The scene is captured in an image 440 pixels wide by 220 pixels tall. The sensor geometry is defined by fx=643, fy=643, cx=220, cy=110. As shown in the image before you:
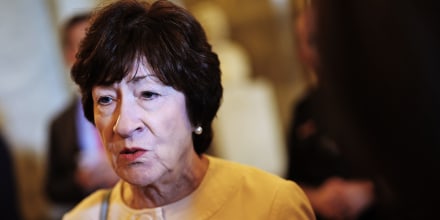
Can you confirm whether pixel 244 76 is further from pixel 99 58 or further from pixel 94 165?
pixel 99 58

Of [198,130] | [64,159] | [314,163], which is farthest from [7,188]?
[198,130]

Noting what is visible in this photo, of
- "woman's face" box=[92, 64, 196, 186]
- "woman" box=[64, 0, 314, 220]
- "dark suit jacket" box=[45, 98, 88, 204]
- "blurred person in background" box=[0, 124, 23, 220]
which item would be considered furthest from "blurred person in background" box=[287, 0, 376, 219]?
"blurred person in background" box=[0, 124, 23, 220]

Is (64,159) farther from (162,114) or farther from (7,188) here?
(162,114)

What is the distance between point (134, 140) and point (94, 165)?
130 cm

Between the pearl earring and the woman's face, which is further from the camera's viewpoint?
the pearl earring

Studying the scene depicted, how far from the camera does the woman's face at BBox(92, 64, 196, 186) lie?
4.41 feet

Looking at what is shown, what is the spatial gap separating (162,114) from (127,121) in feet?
0.26

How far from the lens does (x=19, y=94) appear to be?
13.1 ft

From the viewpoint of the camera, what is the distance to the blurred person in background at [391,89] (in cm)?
68

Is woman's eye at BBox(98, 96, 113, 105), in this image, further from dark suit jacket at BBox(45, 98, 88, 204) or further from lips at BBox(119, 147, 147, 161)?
dark suit jacket at BBox(45, 98, 88, 204)

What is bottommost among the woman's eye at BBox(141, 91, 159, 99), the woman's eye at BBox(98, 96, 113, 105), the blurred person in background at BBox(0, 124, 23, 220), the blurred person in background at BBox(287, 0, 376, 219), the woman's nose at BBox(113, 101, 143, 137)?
the blurred person in background at BBox(0, 124, 23, 220)

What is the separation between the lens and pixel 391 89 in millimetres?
692

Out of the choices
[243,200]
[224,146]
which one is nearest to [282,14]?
[224,146]

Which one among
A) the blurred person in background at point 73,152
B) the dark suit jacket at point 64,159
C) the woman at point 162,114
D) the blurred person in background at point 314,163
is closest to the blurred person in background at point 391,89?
the woman at point 162,114
